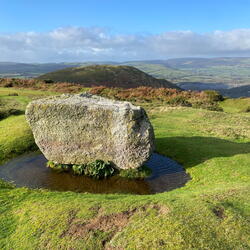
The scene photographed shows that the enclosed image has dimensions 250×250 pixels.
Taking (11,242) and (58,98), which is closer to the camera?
(11,242)

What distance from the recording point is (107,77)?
151125 millimetres

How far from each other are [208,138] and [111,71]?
139855 mm

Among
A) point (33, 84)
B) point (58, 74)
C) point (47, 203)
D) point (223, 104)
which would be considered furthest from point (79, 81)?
point (47, 203)

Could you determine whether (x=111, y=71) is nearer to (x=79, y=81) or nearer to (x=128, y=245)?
(x=79, y=81)

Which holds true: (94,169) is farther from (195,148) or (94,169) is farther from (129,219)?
(195,148)

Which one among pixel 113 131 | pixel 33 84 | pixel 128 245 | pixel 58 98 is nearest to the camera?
pixel 128 245

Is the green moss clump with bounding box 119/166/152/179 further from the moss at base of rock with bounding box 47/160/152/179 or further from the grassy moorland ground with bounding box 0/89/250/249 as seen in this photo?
the grassy moorland ground with bounding box 0/89/250/249

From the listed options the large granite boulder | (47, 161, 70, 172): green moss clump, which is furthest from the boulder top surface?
(47, 161, 70, 172): green moss clump

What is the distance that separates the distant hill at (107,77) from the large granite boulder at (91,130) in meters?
116

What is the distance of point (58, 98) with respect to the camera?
2244 cm

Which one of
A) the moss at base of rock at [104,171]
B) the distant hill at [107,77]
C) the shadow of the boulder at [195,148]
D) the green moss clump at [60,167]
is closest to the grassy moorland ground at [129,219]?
the moss at base of rock at [104,171]

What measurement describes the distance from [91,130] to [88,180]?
3791 millimetres

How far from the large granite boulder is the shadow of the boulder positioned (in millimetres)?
5396

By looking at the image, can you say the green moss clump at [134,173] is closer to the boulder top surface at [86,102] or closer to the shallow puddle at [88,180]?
the shallow puddle at [88,180]
